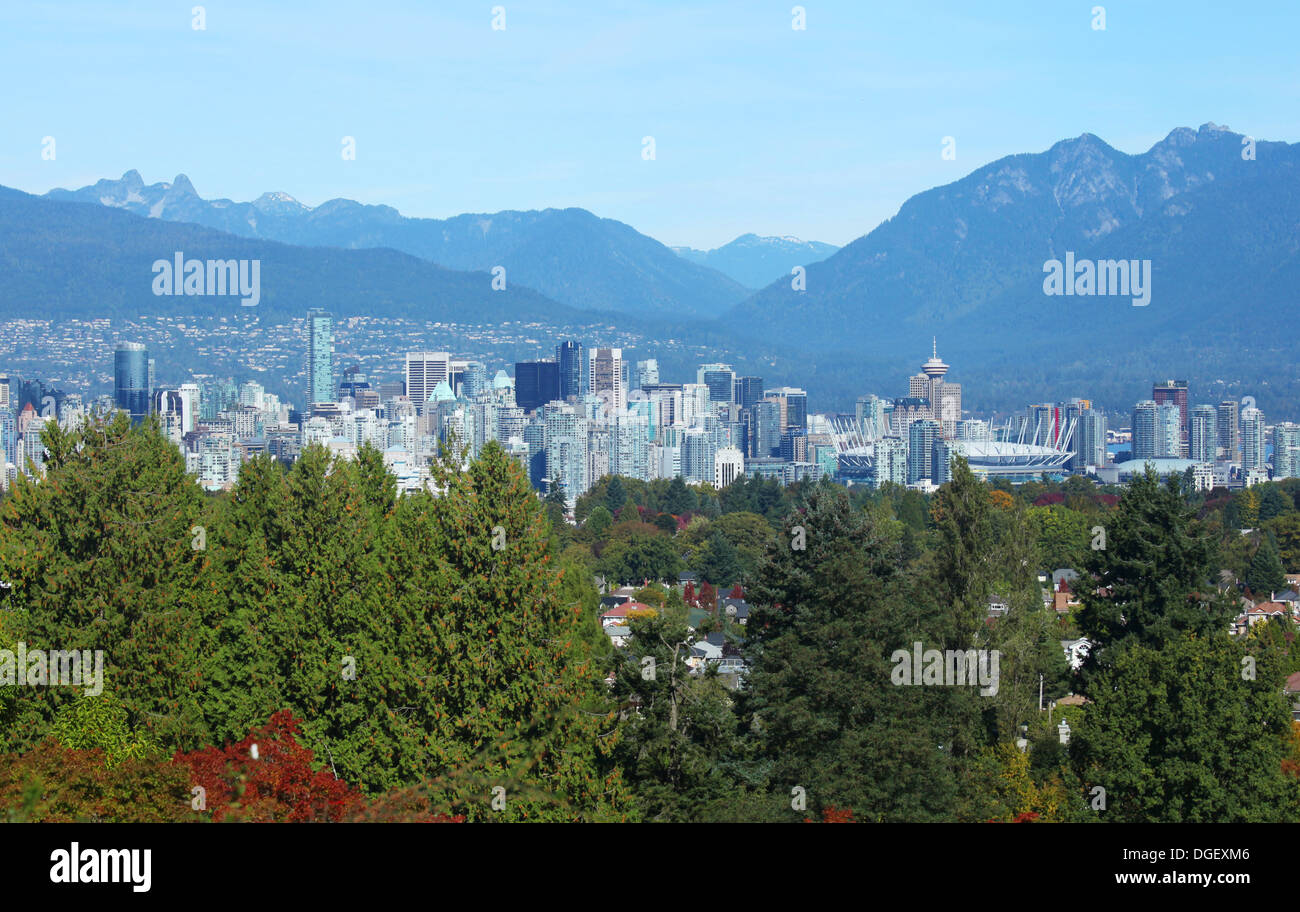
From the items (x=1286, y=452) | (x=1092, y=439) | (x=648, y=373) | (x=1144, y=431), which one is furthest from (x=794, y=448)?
(x=648, y=373)

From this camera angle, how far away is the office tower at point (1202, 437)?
123 m

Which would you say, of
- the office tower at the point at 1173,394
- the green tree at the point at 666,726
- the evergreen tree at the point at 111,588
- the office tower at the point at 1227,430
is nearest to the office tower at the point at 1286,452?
the office tower at the point at 1227,430

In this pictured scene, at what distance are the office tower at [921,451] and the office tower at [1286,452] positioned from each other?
87.1 ft

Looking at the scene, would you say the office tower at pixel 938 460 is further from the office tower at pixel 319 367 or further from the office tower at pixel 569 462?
the office tower at pixel 319 367

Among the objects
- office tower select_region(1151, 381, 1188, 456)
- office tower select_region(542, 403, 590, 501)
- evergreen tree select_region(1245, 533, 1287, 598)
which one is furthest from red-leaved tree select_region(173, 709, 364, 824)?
office tower select_region(1151, 381, 1188, 456)

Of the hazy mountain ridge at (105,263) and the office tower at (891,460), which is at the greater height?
the hazy mountain ridge at (105,263)

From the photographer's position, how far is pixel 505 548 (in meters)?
9.92

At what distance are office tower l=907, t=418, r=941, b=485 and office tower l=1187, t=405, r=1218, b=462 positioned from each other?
2359 centimetres

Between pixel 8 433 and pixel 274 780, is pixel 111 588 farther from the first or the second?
pixel 8 433

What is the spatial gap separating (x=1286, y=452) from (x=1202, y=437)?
12118mm

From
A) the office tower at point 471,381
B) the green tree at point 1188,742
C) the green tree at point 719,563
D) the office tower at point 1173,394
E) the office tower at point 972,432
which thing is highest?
the office tower at point 471,381

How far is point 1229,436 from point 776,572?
404 ft

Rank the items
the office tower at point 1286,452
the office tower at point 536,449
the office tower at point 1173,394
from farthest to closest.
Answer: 1. the office tower at point 1173,394
2. the office tower at point 1286,452
3. the office tower at point 536,449
